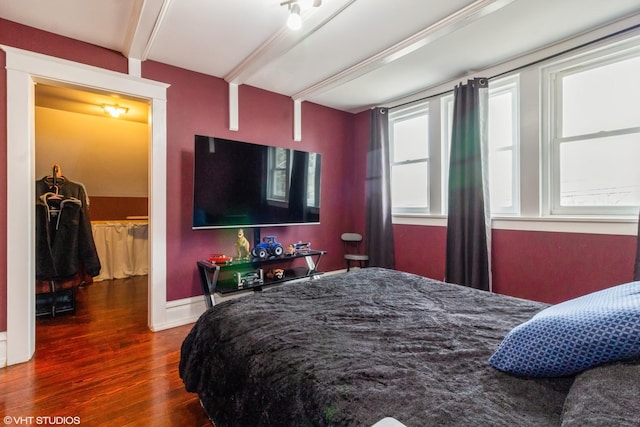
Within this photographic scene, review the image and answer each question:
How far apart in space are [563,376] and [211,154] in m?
2.80

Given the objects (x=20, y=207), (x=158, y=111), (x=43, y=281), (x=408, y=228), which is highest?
(x=158, y=111)

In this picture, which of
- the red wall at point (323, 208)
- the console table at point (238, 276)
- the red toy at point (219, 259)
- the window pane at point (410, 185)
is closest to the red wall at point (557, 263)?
the red wall at point (323, 208)

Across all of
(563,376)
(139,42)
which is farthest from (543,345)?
(139,42)

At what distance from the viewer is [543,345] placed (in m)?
0.88

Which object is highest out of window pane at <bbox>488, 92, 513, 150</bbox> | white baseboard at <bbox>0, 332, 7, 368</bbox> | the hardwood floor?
window pane at <bbox>488, 92, 513, 150</bbox>

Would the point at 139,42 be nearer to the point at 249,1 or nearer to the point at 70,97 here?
the point at 249,1

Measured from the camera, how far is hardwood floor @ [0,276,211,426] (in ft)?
5.53

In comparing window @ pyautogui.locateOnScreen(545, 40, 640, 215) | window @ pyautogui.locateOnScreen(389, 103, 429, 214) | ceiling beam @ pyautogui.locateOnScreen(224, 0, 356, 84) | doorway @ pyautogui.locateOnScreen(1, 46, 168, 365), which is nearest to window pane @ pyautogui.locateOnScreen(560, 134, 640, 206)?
window @ pyautogui.locateOnScreen(545, 40, 640, 215)

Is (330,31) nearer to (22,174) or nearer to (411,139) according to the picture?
(411,139)

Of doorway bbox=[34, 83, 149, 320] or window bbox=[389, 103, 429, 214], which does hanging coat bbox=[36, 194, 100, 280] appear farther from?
window bbox=[389, 103, 429, 214]

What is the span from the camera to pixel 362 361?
3.27ft

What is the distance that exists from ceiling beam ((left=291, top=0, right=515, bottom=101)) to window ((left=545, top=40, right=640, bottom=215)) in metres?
1.10

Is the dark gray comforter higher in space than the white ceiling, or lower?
lower

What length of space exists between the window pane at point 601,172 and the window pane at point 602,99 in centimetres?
12
